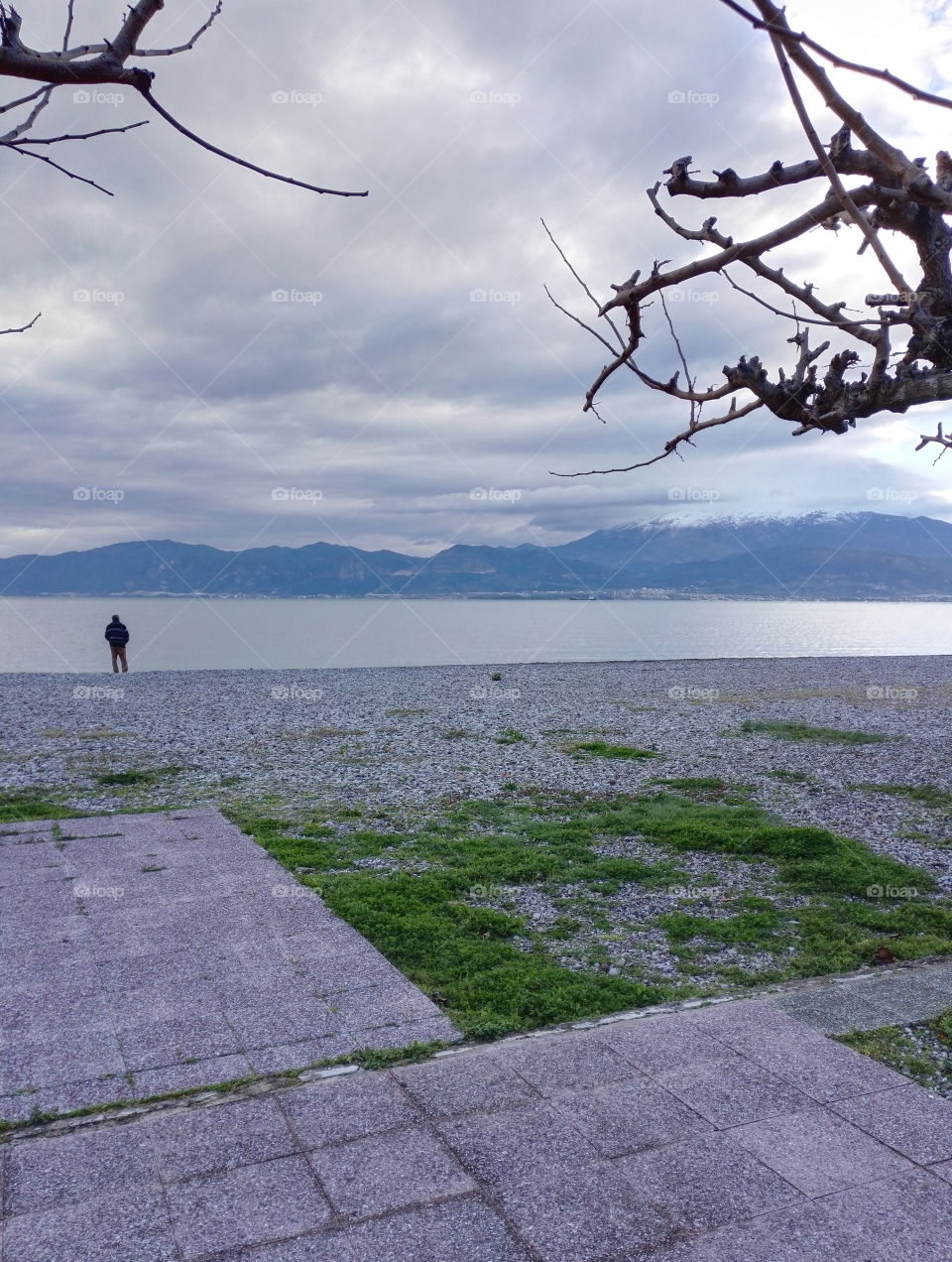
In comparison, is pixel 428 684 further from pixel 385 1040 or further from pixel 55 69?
pixel 55 69

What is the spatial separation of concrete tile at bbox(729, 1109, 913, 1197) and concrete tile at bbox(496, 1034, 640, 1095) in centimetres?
76

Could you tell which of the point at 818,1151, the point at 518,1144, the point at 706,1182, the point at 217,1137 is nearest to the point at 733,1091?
the point at 818,1151

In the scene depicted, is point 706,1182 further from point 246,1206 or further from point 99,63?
point 99,63

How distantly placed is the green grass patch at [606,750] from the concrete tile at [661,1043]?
11.1 m

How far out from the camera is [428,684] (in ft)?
105

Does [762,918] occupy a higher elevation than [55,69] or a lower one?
lower

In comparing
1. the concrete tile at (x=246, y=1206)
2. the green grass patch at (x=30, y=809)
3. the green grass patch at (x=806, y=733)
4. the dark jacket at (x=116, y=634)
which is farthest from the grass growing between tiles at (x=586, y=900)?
the dark jacket at (x=116, y=634)

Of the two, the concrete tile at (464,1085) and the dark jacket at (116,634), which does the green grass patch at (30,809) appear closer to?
the concrete tile at (464,1085)

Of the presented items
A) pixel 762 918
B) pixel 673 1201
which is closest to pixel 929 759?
pixel 762 918

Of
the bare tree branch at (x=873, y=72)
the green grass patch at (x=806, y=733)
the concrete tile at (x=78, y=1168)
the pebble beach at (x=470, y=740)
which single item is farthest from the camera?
the green grass patch at (x=806, y=733)

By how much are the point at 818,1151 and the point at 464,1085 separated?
5.57 feet

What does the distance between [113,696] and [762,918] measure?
23907 mm

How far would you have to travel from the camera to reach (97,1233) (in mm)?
3436

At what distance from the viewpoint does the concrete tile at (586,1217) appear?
333cm
